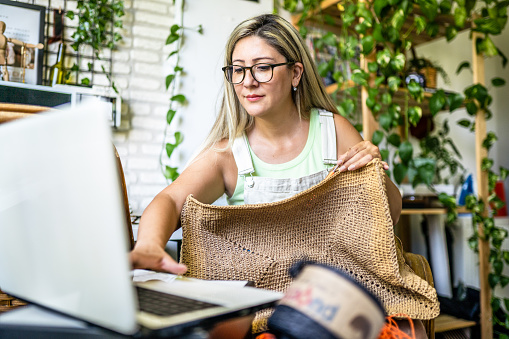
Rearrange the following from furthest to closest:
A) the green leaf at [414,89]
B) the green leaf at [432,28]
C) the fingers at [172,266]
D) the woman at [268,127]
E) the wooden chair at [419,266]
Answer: the green leaf at [432,28] < the green leaf at [414,89] < the woman at [268,127] < the wooden chair at [419,266] < the fingers at [172,266]

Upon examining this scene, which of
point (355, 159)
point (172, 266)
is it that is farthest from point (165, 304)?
point (355, 159)

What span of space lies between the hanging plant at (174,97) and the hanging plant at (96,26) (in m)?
0.27

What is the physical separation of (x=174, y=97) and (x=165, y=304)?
1.85m

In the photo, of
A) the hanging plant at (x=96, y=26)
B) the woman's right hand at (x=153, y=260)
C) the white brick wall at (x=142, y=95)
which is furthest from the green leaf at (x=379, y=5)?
the woman's right hand at (x=153, y=260)

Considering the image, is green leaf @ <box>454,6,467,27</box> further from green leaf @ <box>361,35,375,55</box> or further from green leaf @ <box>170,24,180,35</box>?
green leaf @ <box>170,24,180,35</box>

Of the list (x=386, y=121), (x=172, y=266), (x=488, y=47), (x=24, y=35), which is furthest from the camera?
(x=488, y=47)

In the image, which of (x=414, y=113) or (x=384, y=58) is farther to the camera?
(x=414, y=113)

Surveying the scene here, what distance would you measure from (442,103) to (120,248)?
2292 millimetres

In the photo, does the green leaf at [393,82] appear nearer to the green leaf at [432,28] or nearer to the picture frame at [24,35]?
the green leaf at [432,28]

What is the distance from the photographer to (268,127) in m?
1.58

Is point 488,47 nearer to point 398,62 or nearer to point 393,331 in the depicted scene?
point 398,62

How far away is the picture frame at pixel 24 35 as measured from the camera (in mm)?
2055

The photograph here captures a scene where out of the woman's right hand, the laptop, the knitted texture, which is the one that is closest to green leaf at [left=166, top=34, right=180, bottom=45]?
the knitted texture

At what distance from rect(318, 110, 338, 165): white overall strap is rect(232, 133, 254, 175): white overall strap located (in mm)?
249
